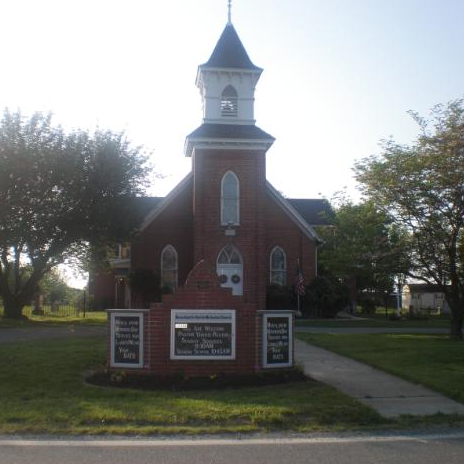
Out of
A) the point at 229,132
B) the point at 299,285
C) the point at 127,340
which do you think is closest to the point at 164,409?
the point at 127,340

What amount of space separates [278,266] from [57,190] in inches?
478

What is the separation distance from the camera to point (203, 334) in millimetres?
12359

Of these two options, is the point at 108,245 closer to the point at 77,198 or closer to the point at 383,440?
the point at 77,198

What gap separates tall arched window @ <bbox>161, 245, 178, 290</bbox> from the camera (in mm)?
33688

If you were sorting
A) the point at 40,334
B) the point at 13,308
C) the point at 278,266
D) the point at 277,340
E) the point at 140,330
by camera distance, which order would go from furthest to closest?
the point at 278,266
the point at 13,308
the point at 40,334
the point at 277,340
the point at 140,330

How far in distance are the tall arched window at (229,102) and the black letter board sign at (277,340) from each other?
19500 millimetres

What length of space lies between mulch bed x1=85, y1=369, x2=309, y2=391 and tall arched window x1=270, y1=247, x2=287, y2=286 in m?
21.7

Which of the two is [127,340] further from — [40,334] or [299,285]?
[299,285]

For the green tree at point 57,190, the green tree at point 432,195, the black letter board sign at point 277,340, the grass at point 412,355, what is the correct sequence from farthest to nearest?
the green tree at point 57,190 → the green tree at point 432,195 → the black letter board sign at point 277,340 → the grass at point 412,355

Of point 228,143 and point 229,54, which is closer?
point 228,143

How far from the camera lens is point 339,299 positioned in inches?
1326

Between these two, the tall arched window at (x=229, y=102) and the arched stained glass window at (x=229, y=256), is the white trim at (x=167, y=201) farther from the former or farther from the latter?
the arched stained glass window at (x=229, y=256)

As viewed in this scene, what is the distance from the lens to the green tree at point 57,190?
28.7 metres

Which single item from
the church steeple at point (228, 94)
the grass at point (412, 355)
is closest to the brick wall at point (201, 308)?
the grass at point (412, 355)
